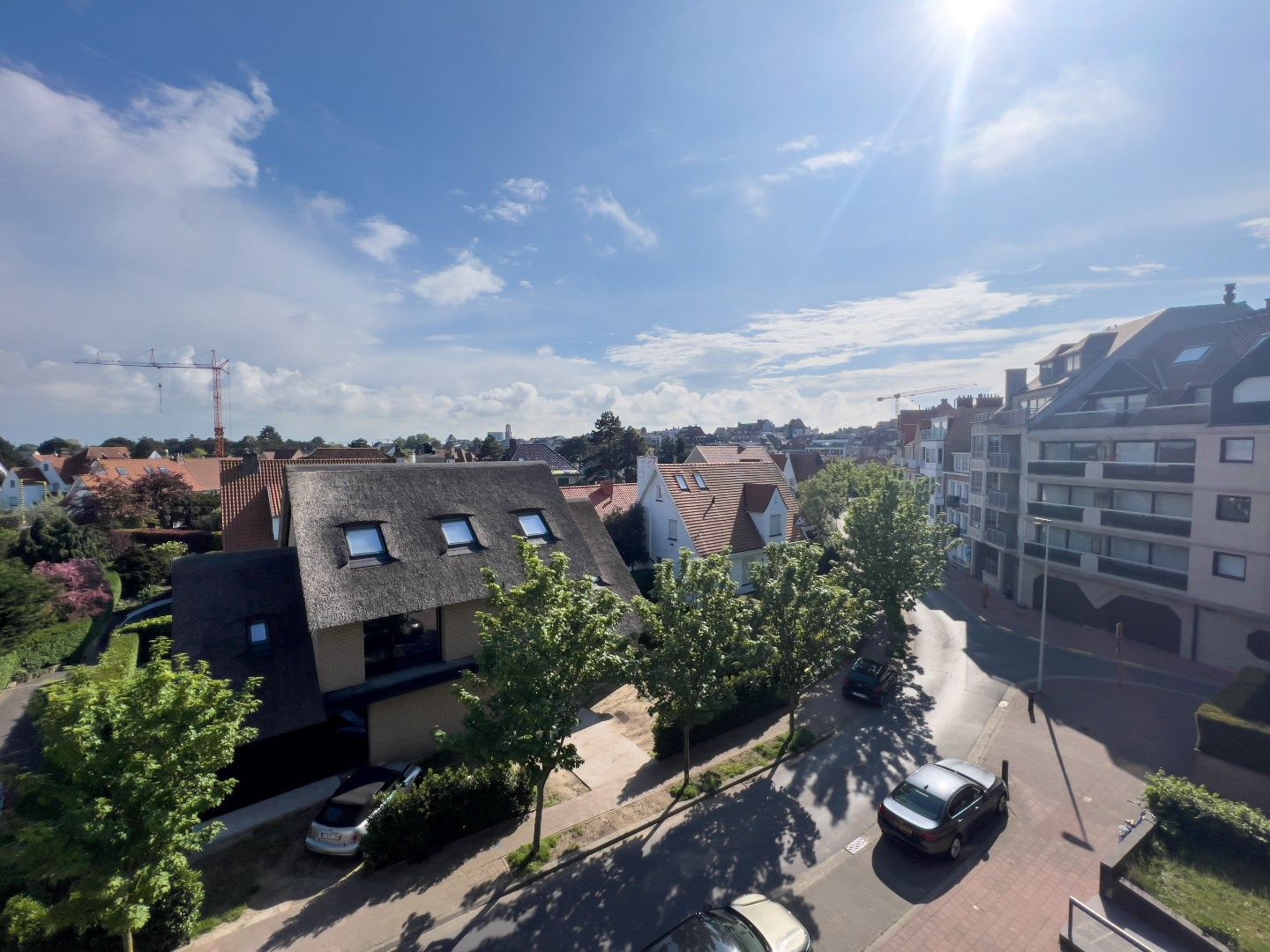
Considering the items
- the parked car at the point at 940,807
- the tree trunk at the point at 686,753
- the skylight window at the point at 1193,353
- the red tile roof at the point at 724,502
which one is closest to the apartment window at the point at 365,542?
the tree trunk at the point at 686,753

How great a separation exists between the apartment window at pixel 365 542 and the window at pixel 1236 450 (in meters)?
34.3

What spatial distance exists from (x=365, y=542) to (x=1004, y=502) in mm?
38081

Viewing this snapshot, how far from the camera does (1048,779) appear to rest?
1600 centimetres

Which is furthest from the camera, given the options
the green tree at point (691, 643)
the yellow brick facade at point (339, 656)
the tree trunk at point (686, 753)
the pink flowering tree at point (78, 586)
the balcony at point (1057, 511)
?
the balcony at point (1057, 511)

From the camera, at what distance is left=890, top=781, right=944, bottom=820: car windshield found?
12.8 meters

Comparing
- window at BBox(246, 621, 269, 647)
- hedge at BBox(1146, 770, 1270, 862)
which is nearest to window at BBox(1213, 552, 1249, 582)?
hedge at BBox(1146, 770, 1270, 862)

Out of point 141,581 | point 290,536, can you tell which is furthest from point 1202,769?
point 141,581

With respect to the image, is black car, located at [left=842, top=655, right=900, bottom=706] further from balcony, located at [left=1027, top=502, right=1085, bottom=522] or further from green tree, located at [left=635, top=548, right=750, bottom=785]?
balcony, located at [left=1027, top=502, right=1085, bottom=522]

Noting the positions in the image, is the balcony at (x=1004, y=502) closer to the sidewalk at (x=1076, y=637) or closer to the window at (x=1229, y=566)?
the sidewalk at (x=1076, y=637)

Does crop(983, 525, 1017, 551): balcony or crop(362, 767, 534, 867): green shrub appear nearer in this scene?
crop(362, 767, 534, 867): green shrub

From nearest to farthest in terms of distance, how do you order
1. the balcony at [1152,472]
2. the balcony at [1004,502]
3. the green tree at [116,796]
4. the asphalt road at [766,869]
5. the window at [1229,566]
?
the green tree at [116,796], the asphalt road at [766,869], the window at [1229,566], the balcony at [1152,472], the balcony at [1004,502]

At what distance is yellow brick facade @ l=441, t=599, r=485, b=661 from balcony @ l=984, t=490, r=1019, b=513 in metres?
34.4

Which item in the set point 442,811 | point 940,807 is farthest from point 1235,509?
point 442,811

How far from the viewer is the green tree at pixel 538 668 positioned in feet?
37.9
